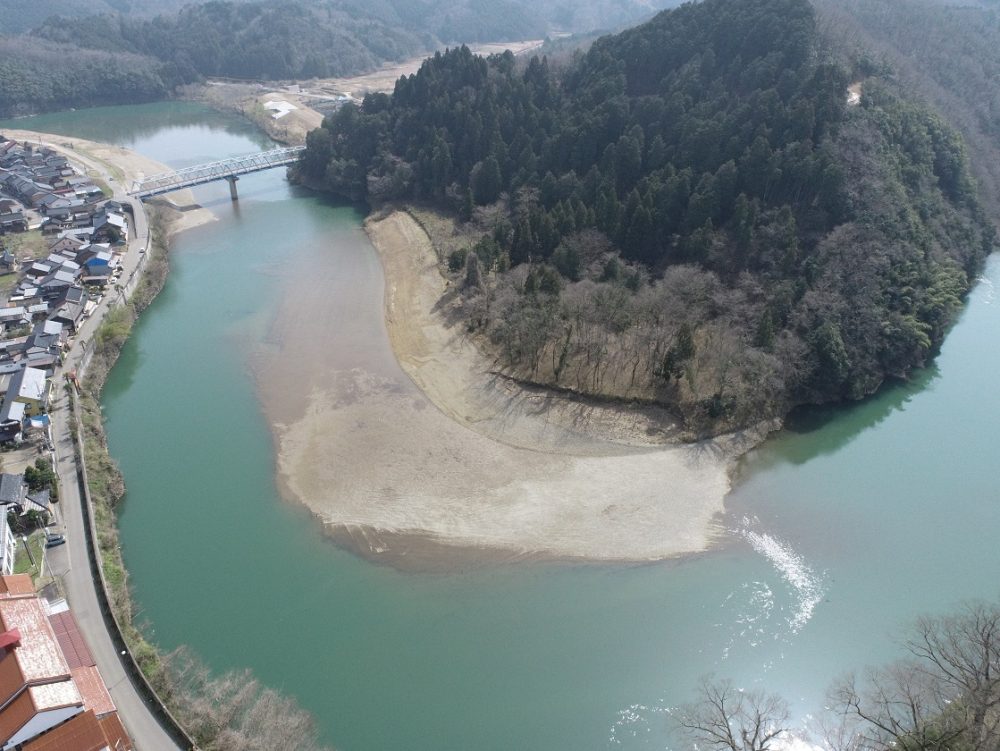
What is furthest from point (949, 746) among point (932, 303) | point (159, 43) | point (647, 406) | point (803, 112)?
point (159, 43)

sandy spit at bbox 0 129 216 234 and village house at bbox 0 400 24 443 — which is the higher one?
sandy spit at bbox 0 129 216 234

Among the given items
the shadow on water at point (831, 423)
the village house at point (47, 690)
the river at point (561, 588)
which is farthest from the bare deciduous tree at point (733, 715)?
the village house at point (47, 690)

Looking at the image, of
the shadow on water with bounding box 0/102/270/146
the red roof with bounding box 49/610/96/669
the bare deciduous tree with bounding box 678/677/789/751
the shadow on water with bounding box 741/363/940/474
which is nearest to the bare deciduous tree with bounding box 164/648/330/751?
the red roof with bounding box 49/610/96/669

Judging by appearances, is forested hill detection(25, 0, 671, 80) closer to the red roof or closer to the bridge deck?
the bridge deck

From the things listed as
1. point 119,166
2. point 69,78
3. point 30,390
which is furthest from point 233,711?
point 69,78

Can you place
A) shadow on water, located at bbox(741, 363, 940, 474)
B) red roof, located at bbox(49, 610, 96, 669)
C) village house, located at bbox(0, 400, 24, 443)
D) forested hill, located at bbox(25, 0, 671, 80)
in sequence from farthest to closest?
forested hill, located at bbox(25, 0, 671, 80) < shadow on water, located at bbox(741, 363, 940, 474) < village house, located at bbox(0, 400, 24, 443) < red roof, located at bbox(49, 610, 96, 669)

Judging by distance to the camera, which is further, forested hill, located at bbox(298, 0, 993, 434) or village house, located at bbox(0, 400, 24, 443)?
forested hill, located at bbox(298, 0, 993, 434)

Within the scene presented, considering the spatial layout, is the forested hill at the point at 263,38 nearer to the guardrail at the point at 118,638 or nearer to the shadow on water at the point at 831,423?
the guardrail at the point at 118,638

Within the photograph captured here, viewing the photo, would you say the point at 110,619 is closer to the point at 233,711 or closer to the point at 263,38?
the point at 233,711
